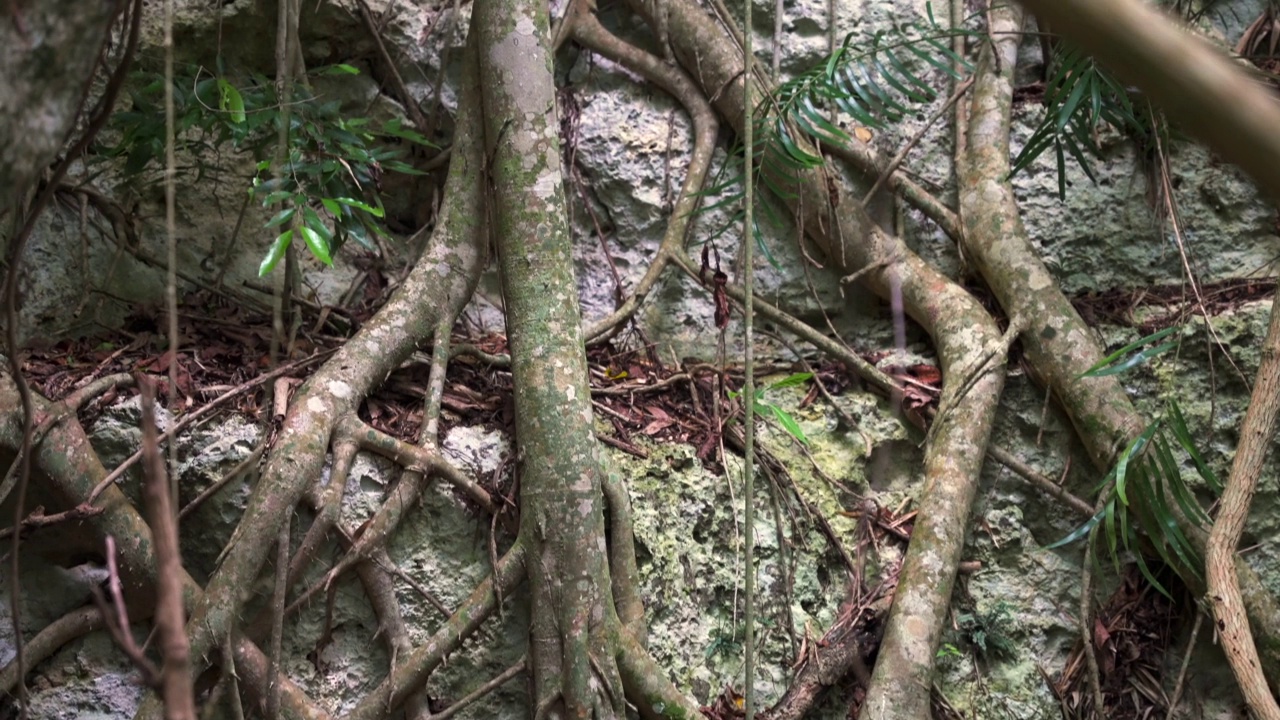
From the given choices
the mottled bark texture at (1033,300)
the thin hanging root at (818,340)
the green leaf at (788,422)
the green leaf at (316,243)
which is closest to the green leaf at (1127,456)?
the mottled bark texture at (1033,300)

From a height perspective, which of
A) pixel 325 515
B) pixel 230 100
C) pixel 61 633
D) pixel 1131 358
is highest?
pixel 230 100

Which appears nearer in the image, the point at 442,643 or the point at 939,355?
the point at 442,643

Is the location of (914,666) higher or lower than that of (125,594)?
higher

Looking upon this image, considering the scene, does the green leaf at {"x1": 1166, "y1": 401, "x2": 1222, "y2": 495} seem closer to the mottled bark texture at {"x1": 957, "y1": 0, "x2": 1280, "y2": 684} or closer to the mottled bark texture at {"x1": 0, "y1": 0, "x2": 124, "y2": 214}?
the mottled bark texture at {"x1": 957, "y1": 0, "x2": 1280, "y2": 684}

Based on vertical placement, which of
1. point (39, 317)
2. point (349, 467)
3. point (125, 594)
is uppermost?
point (39, 317)

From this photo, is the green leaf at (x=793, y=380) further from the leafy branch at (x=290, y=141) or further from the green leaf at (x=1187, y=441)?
the leafy branch at (x=290, y=141)

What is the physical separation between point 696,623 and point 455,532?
68cm

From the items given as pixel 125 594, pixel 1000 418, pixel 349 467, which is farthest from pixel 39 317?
pixel 1000 418

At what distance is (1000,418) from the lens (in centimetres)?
298

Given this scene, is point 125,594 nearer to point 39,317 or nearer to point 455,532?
point 455,532

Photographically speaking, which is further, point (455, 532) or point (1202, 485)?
point (1202, 485)

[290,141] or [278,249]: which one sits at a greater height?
[290,141]

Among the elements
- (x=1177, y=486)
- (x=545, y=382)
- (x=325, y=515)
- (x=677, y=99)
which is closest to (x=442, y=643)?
(x=325, y=515)

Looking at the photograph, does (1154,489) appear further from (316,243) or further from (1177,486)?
(316,243)
